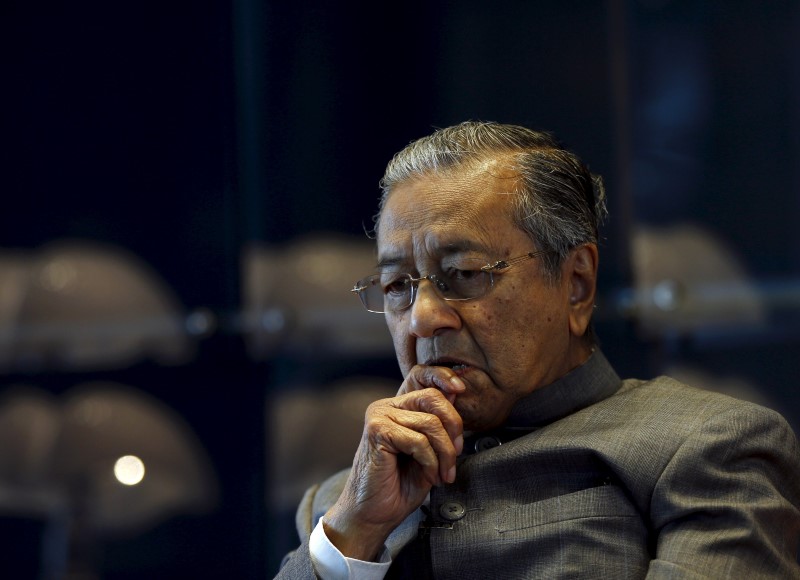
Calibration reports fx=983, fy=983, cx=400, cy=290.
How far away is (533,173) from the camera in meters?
1.74

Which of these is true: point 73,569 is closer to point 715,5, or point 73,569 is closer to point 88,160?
point 88,160

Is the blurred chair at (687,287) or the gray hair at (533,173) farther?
the blurred chair at (687,287)

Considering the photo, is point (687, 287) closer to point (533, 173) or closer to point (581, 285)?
point (581, 285)

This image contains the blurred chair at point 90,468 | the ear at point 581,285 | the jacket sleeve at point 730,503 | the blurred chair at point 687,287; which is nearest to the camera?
the jacket sleeve at point 730,503

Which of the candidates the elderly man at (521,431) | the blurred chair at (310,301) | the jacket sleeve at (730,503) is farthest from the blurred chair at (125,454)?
the jacket sleeve at (730,503)

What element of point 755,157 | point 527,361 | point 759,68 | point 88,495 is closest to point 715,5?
point 759,68

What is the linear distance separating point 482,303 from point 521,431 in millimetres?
245

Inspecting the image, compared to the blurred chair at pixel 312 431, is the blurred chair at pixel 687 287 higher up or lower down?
higher up

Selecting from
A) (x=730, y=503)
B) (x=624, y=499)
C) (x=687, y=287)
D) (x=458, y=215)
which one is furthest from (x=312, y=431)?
(x=730, y=503)

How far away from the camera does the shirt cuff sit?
1.58 meters

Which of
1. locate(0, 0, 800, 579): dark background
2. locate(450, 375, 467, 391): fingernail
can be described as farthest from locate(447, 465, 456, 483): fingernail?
locate(0, 0, 800, 579): dark background

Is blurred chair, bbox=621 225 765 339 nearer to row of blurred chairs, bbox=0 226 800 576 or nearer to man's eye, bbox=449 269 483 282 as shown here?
row of blurred chairs, bbox=0 226 800 576

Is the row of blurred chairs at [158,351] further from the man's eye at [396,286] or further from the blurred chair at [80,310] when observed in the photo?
the man's eye at [396,286]

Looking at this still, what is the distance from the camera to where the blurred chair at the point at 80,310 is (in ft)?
9.21
